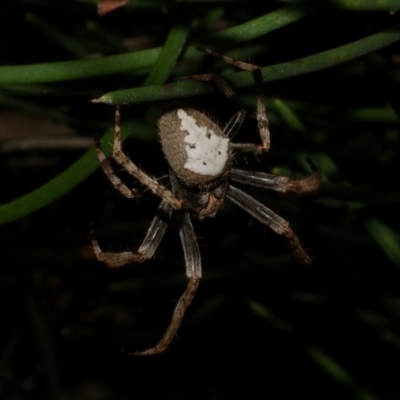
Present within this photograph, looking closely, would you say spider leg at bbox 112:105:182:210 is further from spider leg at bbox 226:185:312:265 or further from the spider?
spider leg at bbox 226:185:312:265

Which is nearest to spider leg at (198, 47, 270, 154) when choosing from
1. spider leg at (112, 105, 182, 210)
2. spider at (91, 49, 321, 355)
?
spider at (91, 49, 321, 355)

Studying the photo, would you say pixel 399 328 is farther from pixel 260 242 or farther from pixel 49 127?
pixel 49 127

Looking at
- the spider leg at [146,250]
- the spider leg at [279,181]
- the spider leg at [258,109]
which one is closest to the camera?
the spider leg at [258,109]

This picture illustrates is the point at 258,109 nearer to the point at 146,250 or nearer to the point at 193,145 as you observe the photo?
the point at 193,145

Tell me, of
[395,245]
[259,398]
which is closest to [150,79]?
[395,245]

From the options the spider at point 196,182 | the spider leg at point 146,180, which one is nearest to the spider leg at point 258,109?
the spider at point 196,182

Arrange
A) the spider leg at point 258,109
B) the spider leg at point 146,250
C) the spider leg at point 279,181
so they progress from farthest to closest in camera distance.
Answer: the spider leg at point 146,250, the spider leg at point 279,181, the spider leg at point 258,109

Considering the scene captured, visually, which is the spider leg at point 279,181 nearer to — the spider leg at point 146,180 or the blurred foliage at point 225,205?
the blurred foliage at point 225,205
